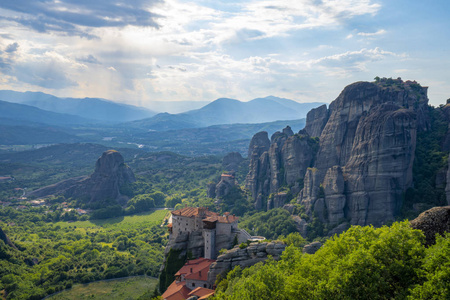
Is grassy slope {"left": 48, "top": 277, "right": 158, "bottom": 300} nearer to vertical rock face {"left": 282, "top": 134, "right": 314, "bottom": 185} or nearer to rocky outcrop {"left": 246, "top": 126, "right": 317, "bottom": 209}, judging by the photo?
rocky outcrop {"left": 246, "top": 126, "right": 317, "bottom": 209}

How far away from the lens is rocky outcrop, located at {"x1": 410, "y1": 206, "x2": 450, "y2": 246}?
101 feet

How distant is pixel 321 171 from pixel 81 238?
84.8 m

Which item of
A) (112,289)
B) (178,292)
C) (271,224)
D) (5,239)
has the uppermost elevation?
(271,224)

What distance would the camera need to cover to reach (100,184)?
Result: 174250mm

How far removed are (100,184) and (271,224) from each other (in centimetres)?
10555

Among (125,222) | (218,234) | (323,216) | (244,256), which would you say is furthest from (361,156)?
(125,222)

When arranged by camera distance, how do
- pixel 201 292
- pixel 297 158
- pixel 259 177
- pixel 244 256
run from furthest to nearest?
1. pixel 259 177
2. pixel 297 158
3. pixel 244 256
4. pixel 201 292

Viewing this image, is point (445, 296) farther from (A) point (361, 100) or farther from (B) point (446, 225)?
(A) point (361, 100)

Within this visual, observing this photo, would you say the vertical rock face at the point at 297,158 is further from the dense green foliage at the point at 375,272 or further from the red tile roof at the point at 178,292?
the dense green foliage at the point at 375,272

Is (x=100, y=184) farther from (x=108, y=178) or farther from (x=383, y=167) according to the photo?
(x=383, y=167)

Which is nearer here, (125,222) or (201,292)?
(201,292)

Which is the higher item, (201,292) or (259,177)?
(259,177)

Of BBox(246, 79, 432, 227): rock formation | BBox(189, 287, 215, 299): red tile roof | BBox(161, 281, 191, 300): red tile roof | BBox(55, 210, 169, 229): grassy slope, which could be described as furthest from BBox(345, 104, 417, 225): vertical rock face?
BBox(55, 210, 169, 229): grassy slope

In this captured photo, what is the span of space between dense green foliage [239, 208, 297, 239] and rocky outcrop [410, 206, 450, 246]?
63.6m
